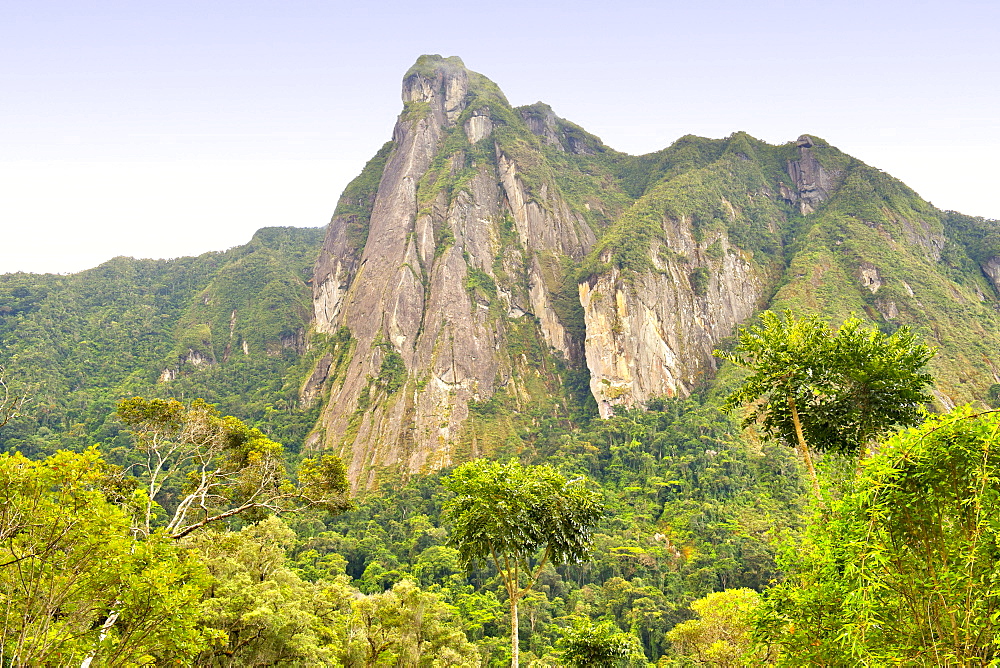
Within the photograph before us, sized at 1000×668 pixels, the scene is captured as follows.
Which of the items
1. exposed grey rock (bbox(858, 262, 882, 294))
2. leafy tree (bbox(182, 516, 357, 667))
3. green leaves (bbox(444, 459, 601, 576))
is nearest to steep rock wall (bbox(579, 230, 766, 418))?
exposed grey rock (bbox(858, 262, 882, 294))

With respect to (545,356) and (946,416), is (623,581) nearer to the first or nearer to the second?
(946,416)

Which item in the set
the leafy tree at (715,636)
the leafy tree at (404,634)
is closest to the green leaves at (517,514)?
the leafy tree at (715,636)

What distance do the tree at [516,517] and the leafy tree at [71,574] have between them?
527 centimetres

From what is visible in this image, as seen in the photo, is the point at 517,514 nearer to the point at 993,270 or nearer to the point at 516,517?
the point at 516,517

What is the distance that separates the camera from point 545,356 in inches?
4412

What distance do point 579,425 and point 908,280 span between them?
72300 mm

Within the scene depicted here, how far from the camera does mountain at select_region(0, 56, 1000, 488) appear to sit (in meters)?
96.1

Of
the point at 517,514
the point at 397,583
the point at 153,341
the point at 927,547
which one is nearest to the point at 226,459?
the point at 517,514

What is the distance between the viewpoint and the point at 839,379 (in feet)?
35.3

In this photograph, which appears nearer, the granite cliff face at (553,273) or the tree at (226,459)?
the tree at (226,459)

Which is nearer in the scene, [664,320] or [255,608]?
[255,608]

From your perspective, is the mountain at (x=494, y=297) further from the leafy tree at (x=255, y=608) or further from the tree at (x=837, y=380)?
the tree at (x=837, y=380)

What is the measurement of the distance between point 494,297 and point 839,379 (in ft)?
337

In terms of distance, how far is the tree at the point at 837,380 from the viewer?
10.5m
